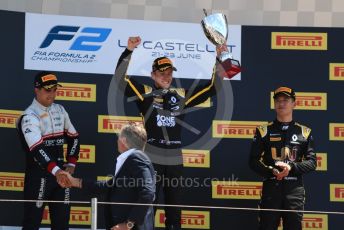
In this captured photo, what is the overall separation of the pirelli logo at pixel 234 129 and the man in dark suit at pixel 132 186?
93.5 inches

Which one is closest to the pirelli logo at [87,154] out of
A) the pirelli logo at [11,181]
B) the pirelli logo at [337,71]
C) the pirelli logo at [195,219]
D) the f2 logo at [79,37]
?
the pirelli logo at [11,181]

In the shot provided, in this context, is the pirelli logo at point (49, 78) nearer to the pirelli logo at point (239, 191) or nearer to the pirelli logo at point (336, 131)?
the pirelli logo at point (239, 191)

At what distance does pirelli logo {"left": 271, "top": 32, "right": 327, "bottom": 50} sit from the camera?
698 centimetres

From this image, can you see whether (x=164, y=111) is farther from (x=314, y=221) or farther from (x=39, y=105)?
(x=314, y=221)

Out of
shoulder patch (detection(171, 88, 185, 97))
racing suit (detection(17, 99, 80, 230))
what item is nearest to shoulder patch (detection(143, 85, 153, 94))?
shoulder patch (detection(171, 88, 185, 97))

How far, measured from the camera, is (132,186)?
4496mm

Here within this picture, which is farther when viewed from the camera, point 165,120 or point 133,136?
point 165,120

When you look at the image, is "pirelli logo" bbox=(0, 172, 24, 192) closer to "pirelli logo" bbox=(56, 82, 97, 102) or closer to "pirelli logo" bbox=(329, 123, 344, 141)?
"pirelli logo" bbox=(56, 82, 97, 102)

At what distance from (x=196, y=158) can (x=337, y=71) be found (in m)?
1.44

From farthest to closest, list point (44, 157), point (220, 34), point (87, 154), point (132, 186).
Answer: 1. point (87, 154)
2. point (220, 34)
3. point (44, 157)
4. point (132, 186)

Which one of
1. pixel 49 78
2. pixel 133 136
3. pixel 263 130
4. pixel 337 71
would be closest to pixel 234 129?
pixel 263 130

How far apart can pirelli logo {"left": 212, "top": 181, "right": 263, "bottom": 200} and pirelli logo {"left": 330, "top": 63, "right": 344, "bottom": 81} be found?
1.14 metres

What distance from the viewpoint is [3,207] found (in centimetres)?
666

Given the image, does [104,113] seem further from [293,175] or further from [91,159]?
[293,175]
